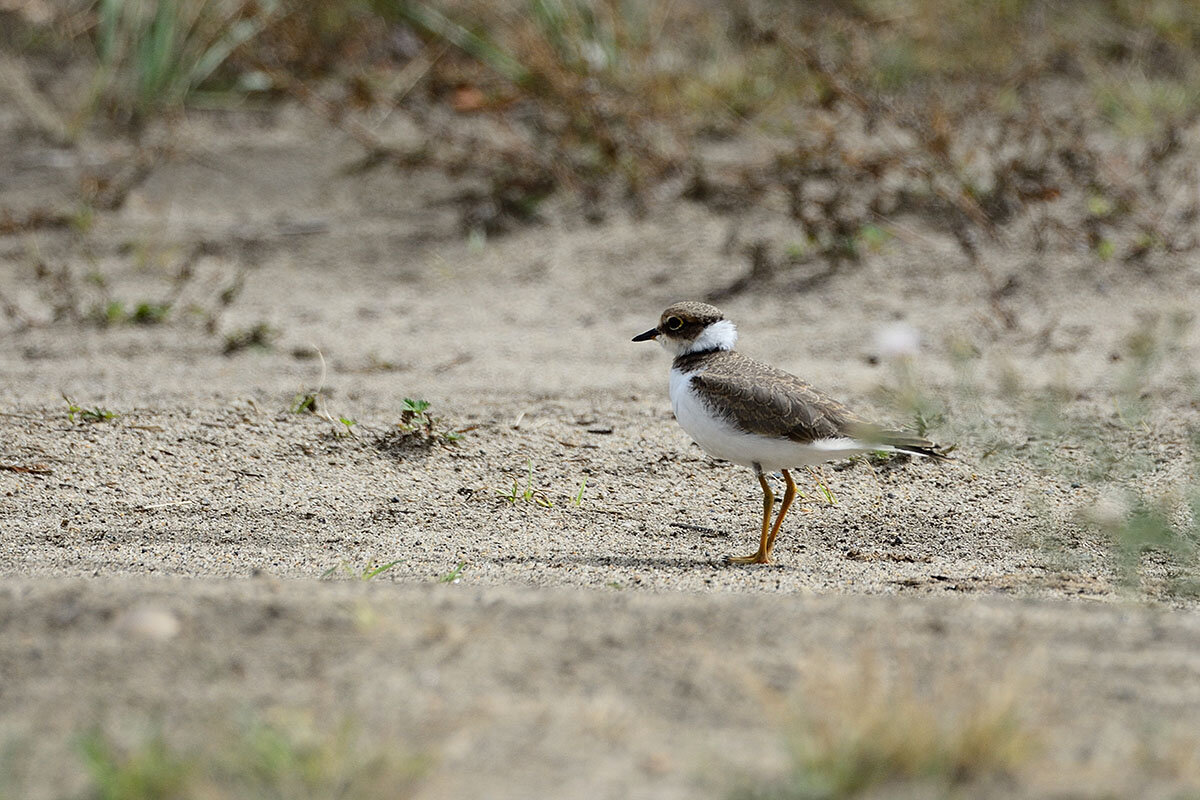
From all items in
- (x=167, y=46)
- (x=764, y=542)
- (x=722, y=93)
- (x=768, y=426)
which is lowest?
(x=764, y=542)

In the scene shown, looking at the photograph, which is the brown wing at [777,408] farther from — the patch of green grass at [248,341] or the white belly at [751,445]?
the patch of green grass at [248,341]

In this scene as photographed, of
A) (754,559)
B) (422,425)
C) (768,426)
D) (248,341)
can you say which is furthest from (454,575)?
(248,341)

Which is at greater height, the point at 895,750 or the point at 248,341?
the point at 895,750

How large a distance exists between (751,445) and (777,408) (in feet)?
0.49

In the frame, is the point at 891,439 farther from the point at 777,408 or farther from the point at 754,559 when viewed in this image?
the point at 754,559

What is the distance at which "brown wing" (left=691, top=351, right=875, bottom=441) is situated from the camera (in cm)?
434

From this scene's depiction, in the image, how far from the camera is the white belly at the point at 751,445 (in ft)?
14.2

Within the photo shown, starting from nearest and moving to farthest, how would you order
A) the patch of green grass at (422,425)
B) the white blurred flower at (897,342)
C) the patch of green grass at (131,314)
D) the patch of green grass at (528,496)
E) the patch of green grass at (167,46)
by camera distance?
the patch of green grass at (528,496) → the patch of green grass at (422,425) → the white blurred flower at (897,342) → the patch of green grass at (131,314) → the patch of green grass at (167,46)

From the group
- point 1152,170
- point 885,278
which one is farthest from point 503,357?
point 1152,170

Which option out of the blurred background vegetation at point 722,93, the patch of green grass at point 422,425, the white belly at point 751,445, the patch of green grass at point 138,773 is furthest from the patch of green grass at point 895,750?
the blurred background vegetation at point 722,93

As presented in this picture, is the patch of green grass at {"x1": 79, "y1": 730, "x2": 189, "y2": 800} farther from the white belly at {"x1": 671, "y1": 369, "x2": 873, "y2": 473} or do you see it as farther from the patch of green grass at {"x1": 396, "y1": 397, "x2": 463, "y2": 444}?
the patch of green grass at {"x1": 396, "y1": 397, "x2": 463, "y2": 444}

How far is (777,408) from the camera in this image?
14.3ft

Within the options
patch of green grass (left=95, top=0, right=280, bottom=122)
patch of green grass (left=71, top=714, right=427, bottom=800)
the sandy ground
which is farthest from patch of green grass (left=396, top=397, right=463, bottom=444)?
patch of green grass (left=95, top=0, right=280, bottom=122)

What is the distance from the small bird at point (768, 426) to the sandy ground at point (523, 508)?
0.29 metres
